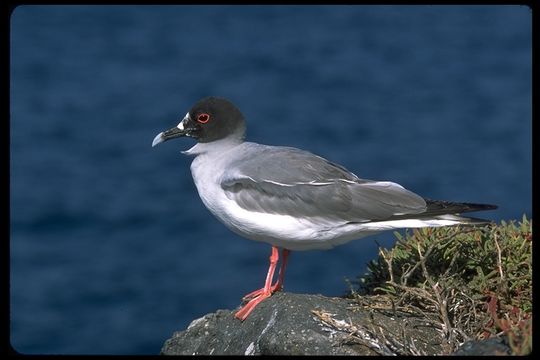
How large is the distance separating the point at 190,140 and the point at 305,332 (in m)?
11.4

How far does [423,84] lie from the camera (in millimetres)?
29094

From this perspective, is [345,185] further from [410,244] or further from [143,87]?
[143,87]

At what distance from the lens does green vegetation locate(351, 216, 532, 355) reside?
8094mm

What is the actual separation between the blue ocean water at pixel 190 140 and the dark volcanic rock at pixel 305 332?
10.0 meters

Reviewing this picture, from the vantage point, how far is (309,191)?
9125mm

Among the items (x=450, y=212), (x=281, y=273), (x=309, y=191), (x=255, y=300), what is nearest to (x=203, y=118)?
(x=309, y=191)

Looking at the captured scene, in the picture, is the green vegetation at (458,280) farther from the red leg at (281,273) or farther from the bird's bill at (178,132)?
the bird's bill at (178,132)

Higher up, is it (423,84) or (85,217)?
(423,84)

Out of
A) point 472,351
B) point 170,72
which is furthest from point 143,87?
point 472,351

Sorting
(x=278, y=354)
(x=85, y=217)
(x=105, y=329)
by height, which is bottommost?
(x=105, y=329)

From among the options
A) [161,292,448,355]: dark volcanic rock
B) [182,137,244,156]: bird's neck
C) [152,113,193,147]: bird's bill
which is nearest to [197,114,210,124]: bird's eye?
[152,113,193,147]: bird's bill

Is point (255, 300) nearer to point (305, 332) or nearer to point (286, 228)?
point (286, 228)

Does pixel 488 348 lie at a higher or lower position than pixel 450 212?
lower
